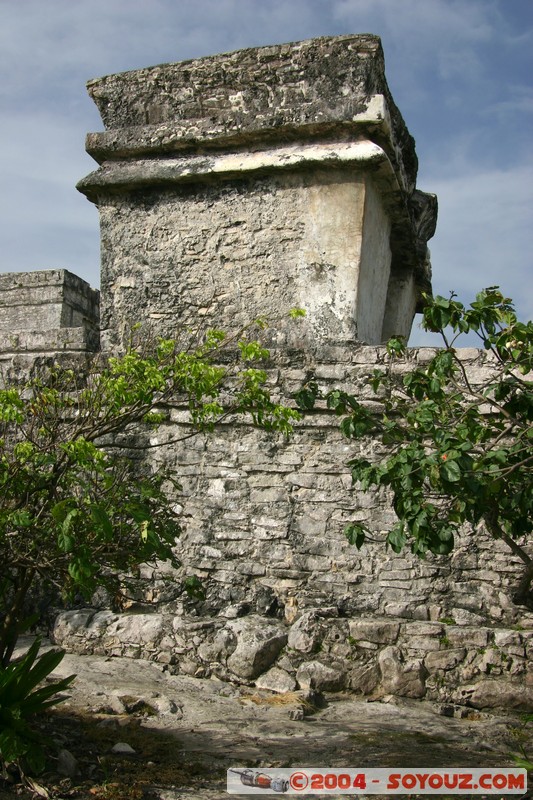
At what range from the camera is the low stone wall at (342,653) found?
15.6 feet

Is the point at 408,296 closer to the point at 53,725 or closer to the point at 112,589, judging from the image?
the point at 112,589

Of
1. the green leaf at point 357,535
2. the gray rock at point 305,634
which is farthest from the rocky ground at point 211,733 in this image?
the green leaf at point 357,535

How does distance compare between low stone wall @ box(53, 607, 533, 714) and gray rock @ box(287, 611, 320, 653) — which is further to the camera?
gray rock @ box(287, 611, 320, 653)

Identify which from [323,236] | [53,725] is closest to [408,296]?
[323,236]

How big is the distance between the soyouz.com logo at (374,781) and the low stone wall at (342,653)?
947 mm

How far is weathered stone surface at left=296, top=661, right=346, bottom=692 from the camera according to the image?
486 centimetres

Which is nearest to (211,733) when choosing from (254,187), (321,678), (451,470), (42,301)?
(321,678)

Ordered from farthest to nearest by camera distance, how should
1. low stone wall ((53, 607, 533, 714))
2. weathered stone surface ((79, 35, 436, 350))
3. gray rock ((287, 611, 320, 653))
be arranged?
weathered stone surface ((79, 35, 436, 350))
gray rock ((287, 611, 320, 653))
low stone wall ((53, 607, 533, 714))

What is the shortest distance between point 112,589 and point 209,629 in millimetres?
1182

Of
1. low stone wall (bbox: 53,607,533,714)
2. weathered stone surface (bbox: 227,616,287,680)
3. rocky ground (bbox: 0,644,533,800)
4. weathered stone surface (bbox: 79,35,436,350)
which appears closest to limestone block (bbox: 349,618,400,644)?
low stone wall (bbox: 53,607,533,714)

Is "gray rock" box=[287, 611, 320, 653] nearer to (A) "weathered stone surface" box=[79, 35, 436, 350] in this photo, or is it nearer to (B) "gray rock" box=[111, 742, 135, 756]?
(B) "gray rock" box=[111, 742, 135, 756]

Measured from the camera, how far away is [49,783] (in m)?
3.50

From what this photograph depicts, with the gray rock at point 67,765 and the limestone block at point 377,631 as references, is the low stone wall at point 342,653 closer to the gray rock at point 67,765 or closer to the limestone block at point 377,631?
the limestone block at point 377,631

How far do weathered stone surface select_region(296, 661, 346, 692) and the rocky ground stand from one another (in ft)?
0.22
